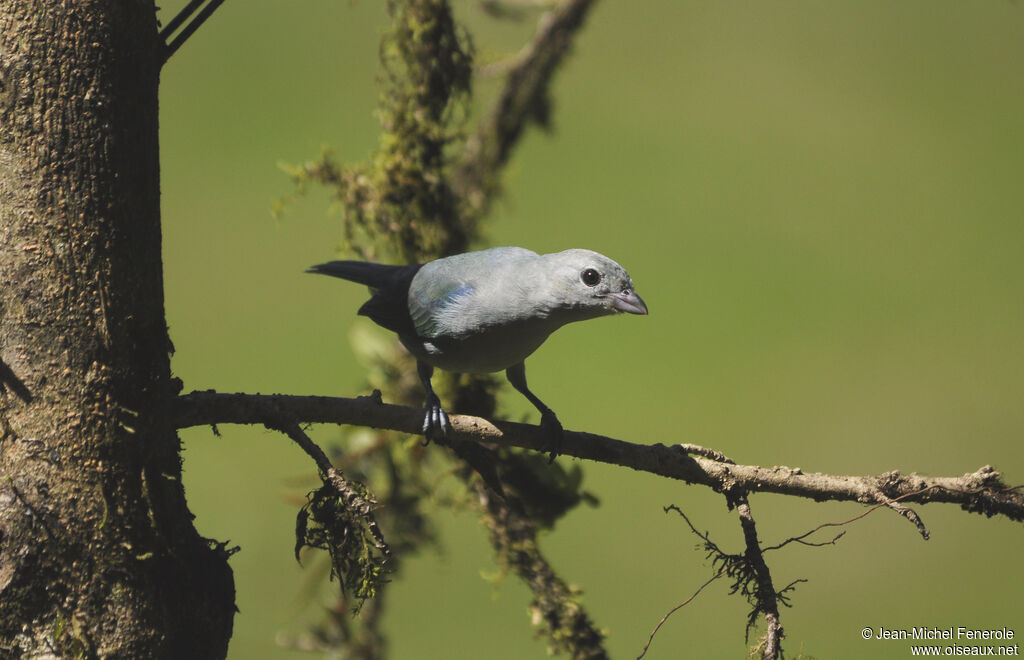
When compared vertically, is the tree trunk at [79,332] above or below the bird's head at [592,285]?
below

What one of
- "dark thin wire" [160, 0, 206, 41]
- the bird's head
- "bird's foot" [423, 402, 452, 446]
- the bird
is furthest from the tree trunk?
the bird's head

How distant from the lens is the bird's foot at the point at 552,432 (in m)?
1.99

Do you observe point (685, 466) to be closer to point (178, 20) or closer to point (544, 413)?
point (544, 413)

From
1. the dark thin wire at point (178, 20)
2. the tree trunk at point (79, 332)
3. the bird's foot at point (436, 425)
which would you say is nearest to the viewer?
the tree trunk at point (79, 332)

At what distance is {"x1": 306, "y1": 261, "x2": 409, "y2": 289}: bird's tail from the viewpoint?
2521 millimetres

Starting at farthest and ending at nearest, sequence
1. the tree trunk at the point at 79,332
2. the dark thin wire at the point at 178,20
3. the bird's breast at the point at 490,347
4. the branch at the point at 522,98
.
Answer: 1. the branch at the point at 522,98
2. the bird's breast at the point at 490,347
3. the dark thin wire at the point at 178,20
4. the tree trunk at the point at 79,332

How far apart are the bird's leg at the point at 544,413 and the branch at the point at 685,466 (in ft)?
0.61

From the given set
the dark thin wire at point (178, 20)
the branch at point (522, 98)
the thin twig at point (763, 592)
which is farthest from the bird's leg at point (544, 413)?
the dark thin wire at point (178, 20)

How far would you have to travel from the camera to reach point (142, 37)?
1414 millimetres

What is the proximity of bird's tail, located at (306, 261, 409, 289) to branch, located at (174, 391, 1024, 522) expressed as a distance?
0.81 metres

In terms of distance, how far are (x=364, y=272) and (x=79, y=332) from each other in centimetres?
121

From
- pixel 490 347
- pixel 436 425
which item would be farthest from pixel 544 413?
pixel 436 425

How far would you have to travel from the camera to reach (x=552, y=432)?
2.04 meters

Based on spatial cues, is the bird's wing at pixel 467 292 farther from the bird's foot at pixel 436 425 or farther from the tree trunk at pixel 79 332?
the tree trunk at pixel 79 332
